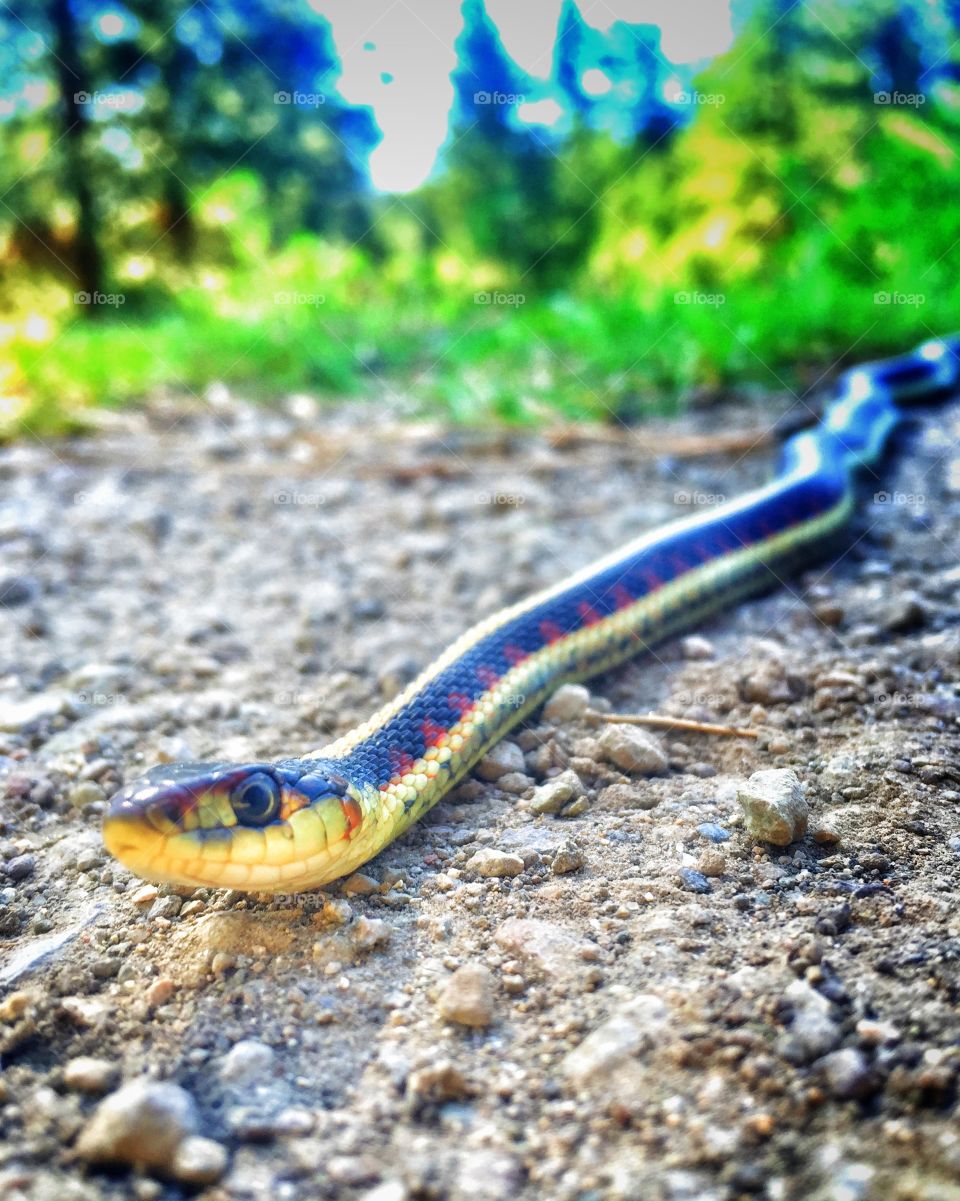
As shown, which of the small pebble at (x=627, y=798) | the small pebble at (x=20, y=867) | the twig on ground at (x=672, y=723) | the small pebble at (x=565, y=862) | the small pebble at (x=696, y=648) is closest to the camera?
the small pebble at (x=565, y=862)

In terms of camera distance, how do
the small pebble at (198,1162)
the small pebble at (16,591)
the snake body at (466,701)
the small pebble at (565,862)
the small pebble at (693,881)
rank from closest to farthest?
the small pebble at (198,1162)
the snake body at (466,701)
the small pebble at (693,881)
the small pebble at (565,862)
the small pebble at (16,591)

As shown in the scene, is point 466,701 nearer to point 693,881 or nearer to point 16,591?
point 693,881

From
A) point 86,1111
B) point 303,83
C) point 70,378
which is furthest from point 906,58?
point 86,1111

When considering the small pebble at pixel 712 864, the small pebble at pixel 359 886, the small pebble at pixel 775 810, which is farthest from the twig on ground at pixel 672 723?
the small pebble at pixel 359 886

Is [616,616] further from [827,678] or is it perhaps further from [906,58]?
[906,58]

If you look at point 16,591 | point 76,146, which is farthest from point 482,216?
point 16,591

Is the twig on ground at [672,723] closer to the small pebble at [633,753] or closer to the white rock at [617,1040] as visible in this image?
the small pebble at [633,753]
